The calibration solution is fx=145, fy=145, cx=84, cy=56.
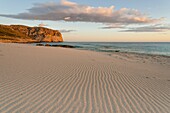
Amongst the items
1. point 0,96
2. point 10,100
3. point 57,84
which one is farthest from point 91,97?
point 0,96

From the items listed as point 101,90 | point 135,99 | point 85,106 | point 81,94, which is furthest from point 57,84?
point 135,99

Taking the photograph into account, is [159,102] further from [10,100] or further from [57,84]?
[10,100]

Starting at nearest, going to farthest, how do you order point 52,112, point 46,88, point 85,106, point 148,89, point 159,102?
point 52,112 < point 85,106 < point 159,102 < point 46,88 < point 148,89

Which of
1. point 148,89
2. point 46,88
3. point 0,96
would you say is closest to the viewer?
point 0,96

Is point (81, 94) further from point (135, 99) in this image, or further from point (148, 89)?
point (148, 89)

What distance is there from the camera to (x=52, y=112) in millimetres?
A: 3580

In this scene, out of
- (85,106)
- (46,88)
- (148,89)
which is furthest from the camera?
(148,89)

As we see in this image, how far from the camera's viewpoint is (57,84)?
19.3 ft

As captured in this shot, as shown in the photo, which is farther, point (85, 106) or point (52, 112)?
point (85, 106)

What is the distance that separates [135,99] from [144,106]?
51 centimetres

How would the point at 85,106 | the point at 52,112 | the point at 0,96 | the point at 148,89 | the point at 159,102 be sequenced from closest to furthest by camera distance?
the point at 52,112 → the point at 85,106 → the point at 0,96 → the point at 159,102 → the point at 148,89

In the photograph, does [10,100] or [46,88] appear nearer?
[10,100]

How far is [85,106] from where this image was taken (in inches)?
157

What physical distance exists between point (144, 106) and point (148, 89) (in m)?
1.84
